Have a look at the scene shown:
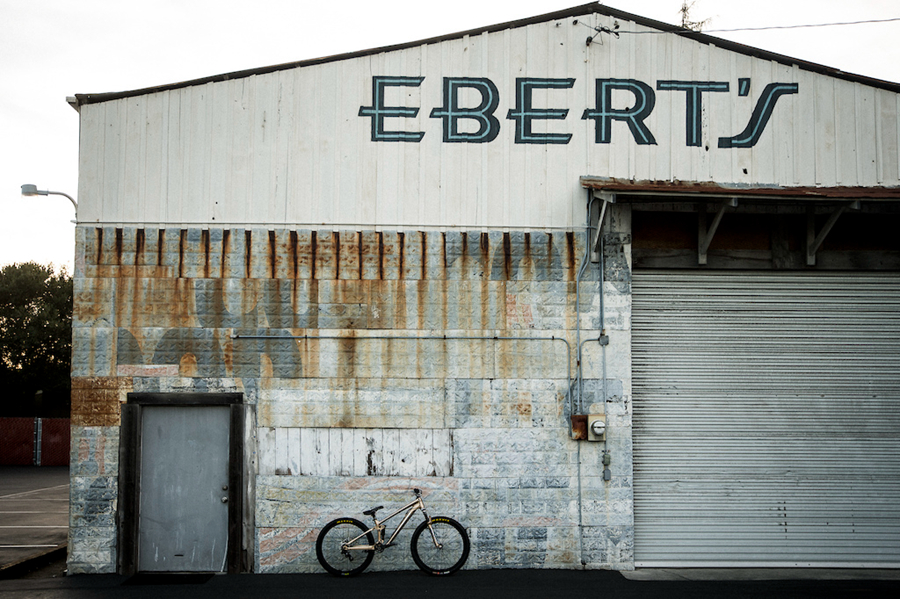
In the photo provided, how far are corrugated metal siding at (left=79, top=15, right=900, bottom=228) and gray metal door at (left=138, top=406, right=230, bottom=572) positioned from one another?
2.74 meters

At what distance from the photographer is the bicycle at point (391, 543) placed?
8.85m

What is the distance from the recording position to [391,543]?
29.5ft

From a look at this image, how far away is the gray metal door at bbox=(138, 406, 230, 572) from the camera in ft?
30.0

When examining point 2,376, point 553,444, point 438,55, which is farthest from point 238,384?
point 2,376

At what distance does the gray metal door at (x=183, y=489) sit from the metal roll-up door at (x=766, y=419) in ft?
18.4

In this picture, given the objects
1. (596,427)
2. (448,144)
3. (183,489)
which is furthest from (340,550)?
(448,144)

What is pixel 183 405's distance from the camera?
9.29 metres

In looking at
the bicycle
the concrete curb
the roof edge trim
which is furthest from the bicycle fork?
the concrete curb

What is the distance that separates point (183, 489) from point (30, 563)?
291cm

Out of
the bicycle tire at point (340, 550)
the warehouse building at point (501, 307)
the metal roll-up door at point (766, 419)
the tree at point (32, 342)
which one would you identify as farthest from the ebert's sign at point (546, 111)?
the tree at point (32, 342)

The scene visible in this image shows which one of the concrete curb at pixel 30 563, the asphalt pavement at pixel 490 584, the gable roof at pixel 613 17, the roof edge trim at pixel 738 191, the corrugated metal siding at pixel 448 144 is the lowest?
the concrete curb at pixel 30 563

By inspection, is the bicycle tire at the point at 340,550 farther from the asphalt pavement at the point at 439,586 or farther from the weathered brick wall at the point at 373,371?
the weathered brick wall at the point at 373,371

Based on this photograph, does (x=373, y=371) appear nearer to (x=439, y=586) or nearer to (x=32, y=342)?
(x=439, y=586)

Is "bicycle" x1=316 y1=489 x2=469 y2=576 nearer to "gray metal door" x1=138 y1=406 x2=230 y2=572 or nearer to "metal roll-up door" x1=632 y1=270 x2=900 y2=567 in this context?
"gray metal door" x1=138 y1=406 x2=230 y2=572
